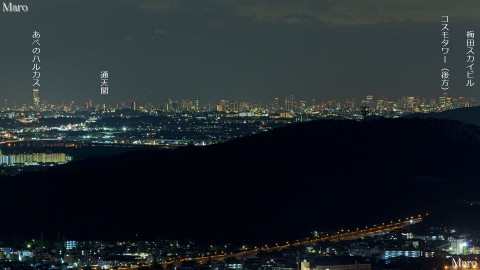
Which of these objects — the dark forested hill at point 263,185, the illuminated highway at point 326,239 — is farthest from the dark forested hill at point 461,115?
the illuminated highway at point 326,239

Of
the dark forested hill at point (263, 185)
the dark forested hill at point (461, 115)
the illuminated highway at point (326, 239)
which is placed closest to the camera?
the illuminated highway at point (326, 239)

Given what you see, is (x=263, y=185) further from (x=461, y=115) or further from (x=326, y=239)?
(x=461, y=115)

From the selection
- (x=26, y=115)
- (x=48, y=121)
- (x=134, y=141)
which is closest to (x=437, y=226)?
(x=134, y=141)

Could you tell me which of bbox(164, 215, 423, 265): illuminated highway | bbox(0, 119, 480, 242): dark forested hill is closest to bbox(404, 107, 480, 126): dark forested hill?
bbox(0, 119, 480, 242): dark forested hill

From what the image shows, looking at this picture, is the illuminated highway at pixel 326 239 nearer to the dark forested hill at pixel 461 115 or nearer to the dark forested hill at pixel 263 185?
the dark forested hill at pixel 263 185

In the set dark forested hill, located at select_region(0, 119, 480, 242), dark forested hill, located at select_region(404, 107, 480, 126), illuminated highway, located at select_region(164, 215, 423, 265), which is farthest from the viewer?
dark forested hill, located at select_region(404, 107, 480, 126)

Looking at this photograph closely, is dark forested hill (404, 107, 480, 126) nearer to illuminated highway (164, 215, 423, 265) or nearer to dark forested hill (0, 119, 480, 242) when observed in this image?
dark forested hill (0, 119, 480, 242)

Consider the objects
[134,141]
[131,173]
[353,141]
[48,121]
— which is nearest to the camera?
[131,173]

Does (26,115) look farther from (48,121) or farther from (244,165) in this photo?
(244,165)

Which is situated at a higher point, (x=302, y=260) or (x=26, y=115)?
(x=26, y=115)
